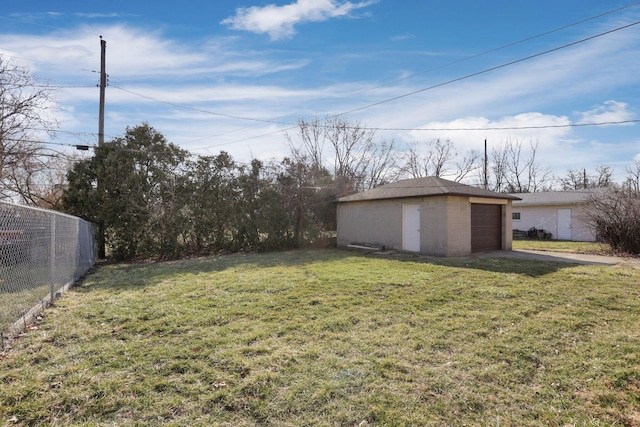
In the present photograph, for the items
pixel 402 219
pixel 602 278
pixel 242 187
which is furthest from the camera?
pixel 242 187

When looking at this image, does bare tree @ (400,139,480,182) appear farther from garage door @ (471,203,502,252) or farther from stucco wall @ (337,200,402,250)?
garage door @ (471,203,502,252)

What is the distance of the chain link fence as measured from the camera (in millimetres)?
3820

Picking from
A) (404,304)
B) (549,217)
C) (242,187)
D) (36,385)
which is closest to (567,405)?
(404,304)

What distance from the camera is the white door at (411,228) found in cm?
1229

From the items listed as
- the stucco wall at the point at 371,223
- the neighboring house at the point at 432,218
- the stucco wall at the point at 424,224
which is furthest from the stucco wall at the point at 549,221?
the stucco wall at the point at 371,223

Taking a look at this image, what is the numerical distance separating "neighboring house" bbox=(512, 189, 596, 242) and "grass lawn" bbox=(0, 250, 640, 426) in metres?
14.5

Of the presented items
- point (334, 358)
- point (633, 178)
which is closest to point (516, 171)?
point (633, 178)

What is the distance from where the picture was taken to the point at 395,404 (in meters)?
2.61

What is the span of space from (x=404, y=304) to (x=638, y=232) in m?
11.6

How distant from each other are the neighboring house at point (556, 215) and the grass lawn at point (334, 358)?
14.5 metres

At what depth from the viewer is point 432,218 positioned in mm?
11695

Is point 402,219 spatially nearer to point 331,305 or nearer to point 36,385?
point 331,305

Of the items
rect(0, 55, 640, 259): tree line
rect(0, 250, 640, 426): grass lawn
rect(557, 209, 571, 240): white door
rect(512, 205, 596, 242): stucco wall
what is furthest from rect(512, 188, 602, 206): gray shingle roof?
rect(0, 250, 640, 426): grass lawn

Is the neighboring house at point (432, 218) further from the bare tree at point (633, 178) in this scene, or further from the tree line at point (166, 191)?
the bare tree at point (633, 178)
